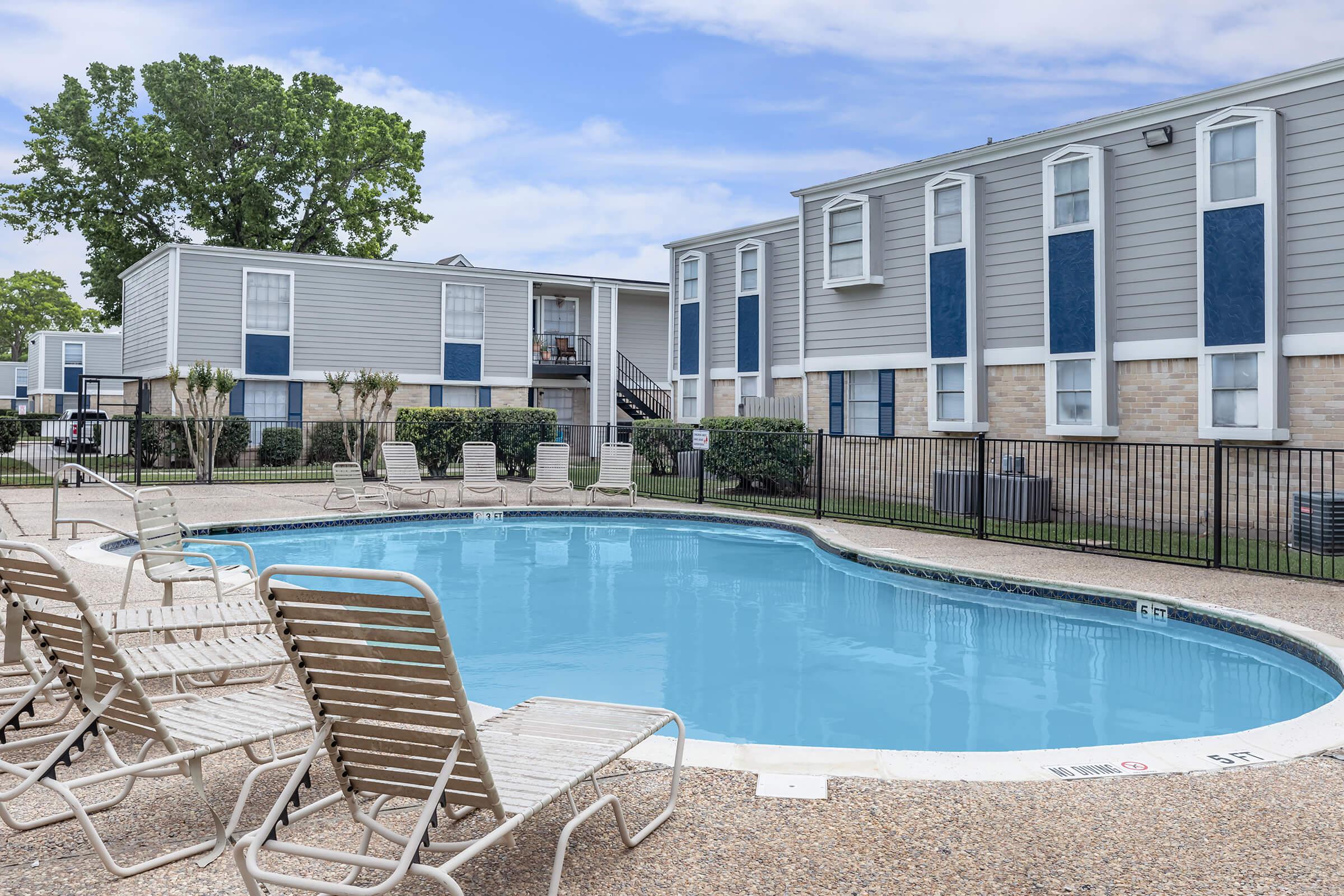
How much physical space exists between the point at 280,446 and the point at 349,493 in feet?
33.2

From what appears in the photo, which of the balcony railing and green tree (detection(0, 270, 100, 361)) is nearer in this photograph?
the balcony railing

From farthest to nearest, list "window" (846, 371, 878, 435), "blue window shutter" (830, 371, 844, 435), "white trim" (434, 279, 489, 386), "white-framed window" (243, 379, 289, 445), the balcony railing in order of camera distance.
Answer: the balcony railing
"white trim" (434, 279, 489, 386)
"white-framed window" (243, 379, 289, 445)
"blue window shutter" (830, 371, 844, 435)
"window" (846, 371, 878, 435)

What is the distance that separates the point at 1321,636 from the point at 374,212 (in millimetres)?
34189

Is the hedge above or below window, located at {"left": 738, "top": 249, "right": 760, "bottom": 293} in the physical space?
below

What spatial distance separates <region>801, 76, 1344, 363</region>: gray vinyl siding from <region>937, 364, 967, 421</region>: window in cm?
71

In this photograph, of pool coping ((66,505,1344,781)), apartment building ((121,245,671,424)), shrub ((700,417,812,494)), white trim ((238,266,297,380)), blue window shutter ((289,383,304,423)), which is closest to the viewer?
pool coping ((66,505,1344,781))

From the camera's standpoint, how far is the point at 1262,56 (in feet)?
61.3

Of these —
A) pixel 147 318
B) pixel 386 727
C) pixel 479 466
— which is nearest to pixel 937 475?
pixel 479 466

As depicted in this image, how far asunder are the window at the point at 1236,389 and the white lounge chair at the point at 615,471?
9182mm

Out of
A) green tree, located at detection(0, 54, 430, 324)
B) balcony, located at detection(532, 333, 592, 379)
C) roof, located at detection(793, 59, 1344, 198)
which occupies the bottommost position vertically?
balcony, located at detection(532, 333, 592, 379)

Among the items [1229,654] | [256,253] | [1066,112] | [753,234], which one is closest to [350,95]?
[256,253]

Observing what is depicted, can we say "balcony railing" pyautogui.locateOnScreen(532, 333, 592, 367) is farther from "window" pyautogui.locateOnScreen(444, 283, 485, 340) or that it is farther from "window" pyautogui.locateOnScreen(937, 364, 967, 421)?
"window" pyautogui.locateOnScreen(937, 364, 967, 421)

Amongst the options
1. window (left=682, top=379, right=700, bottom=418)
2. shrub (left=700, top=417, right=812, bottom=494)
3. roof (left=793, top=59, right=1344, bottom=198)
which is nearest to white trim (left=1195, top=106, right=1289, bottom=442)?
roof (left=793, top=59, right=1344, bottom=198)

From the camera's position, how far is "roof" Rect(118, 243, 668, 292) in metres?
24.5
